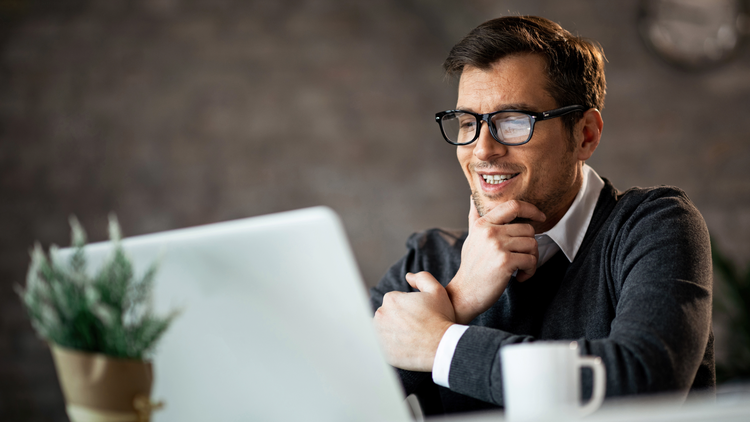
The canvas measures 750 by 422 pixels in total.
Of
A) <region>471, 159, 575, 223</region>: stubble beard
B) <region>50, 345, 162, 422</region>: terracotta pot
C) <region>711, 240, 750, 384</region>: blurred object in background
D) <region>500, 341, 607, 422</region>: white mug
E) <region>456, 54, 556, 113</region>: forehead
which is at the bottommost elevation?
<region>711, 240, 750, 384</region>: blurred object in background

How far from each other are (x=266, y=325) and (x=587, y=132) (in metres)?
1.15

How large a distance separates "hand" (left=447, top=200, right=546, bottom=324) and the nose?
0.19 m

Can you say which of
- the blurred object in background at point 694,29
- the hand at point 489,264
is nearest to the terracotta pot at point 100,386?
the hand at point 489,264

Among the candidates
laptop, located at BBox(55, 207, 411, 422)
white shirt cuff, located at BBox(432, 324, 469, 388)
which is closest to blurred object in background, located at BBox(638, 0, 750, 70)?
white shirt cuff, located at BBox(432, 324, 469, 388)

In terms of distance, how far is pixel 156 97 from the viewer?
2914 millimetres

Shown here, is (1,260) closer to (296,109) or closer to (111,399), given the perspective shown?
(296,109)

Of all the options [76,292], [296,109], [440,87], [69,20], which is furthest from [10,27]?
[76,292]

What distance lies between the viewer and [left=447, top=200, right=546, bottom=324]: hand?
3.91ft

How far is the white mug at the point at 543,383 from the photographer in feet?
2.02

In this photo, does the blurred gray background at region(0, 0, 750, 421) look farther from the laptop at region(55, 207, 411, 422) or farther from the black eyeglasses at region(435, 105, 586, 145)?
the laptop at region(55, 207, 411, 422)

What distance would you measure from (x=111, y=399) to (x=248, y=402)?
0.15m

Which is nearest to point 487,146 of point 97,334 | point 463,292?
point 463,292

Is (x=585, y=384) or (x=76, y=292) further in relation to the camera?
(x=585, y=384)

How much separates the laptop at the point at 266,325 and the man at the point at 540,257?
36 cm
